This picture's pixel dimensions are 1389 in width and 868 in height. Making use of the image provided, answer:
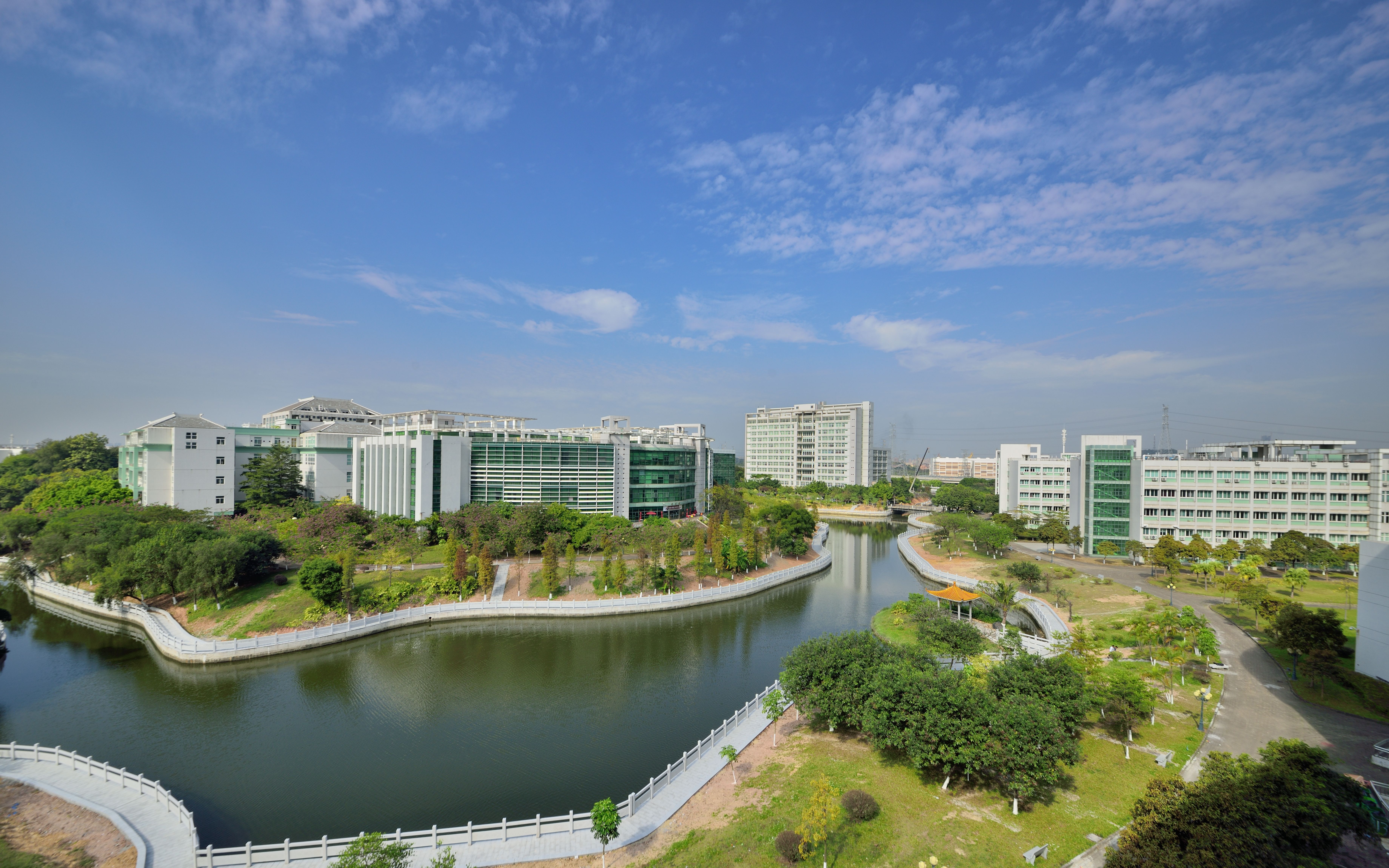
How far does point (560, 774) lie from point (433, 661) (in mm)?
10899

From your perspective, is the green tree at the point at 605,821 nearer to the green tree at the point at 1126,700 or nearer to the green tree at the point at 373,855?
the green tree at the point at 373,855

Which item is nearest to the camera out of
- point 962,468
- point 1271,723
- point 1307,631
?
point 1271,723

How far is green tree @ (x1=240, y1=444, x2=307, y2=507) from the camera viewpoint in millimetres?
49344

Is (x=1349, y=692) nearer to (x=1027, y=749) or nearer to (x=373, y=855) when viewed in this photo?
(x=1027, y=749)

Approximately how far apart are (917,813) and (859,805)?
52.3 inches

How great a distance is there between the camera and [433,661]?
77.5 feet

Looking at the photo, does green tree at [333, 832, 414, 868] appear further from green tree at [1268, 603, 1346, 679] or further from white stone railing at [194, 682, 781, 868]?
green tree at [1268, 603, 1346, 679]

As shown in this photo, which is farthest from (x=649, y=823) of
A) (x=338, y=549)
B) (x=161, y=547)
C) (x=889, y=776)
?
(x=161, y=547)

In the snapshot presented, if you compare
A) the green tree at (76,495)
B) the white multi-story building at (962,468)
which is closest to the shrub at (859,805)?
the green tree at (76,495)

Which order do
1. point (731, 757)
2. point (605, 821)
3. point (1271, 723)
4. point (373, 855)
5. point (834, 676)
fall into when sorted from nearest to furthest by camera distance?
point (373, 855), point (605, 821), point (731, 757), point (834, 676), point (1271, 723)

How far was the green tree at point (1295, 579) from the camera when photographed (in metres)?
28.3

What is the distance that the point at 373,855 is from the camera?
31.0 ft

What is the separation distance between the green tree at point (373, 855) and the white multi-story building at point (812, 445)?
9343 cm

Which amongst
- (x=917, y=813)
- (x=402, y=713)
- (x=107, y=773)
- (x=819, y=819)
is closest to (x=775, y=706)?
(x=917, y=813)
